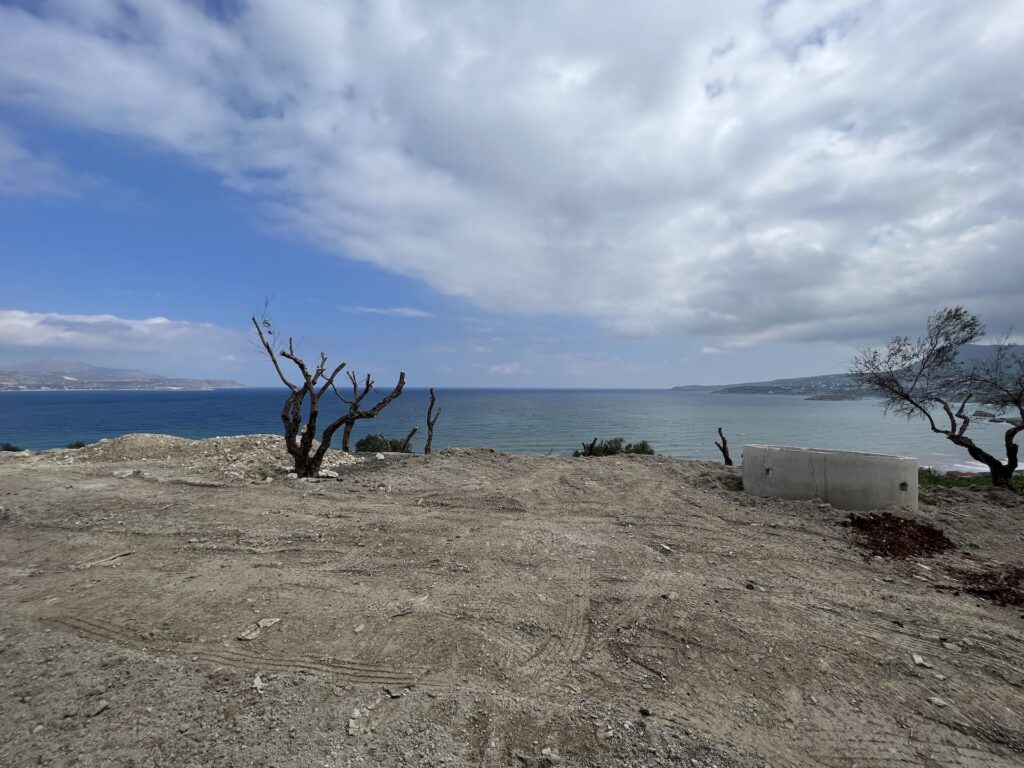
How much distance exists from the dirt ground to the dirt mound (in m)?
0.26

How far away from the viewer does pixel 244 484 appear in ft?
35.7

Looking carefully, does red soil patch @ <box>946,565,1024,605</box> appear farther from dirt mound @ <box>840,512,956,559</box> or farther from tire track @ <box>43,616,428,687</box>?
tire track @ <box>43,616,428,687</box>

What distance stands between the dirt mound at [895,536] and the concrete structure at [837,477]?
0.59 meters

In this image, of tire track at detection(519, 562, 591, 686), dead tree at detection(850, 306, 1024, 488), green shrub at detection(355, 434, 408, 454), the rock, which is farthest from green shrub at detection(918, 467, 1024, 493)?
green shrub at detection(355, 434, 408, 454)

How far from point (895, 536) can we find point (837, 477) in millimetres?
1920

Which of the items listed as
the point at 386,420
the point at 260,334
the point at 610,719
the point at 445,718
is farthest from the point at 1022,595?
the point at 386,420

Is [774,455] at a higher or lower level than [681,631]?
higher

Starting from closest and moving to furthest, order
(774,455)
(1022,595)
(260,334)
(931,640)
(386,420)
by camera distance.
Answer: (931,640)
(1022,595)
(774,455)
(260,334)
(386,420)

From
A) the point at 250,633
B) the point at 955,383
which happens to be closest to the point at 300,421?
the point at 250,633

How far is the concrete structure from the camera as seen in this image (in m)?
9.43

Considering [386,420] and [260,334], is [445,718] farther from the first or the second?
[386,420]

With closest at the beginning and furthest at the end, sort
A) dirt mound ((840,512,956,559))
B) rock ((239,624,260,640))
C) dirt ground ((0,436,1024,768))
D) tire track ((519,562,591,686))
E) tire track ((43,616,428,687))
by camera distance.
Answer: dirt ground ((0,436,1024,768)), tire track ((43,616,428,687)), tire track ((519,562,591,686)), rock ((239,624,260,640)), dirt mound ((840,512,956,559))

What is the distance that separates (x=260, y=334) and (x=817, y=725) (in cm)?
1376

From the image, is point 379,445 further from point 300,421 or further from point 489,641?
point 489,641
